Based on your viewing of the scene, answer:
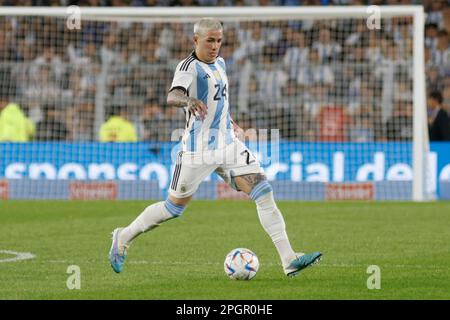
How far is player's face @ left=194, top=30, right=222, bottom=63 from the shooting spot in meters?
9.58

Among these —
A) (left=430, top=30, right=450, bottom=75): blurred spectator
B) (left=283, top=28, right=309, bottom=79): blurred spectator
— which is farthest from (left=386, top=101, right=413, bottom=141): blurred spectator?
(left=283, top=28, right=309, bottom=79): blurred spectator

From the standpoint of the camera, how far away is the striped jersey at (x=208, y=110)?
9680 mm

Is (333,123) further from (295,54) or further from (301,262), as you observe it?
(301,262)

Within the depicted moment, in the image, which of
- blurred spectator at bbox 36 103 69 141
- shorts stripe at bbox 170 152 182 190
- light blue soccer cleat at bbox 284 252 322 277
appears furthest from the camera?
blurred spectator at bbox 36 103 69 141

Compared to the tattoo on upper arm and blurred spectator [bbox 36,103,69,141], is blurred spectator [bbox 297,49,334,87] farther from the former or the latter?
the tattoo on upper arm

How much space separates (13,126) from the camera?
2275 centimetres

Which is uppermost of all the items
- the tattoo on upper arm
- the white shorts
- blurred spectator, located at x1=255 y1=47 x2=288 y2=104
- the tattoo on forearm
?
blurred spectator, located at x1=255 y1=47 x2=288 y2=104

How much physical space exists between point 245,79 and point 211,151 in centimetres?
1373

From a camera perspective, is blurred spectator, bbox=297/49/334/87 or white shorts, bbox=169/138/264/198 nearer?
white shorts, bbox=169/138/264/198

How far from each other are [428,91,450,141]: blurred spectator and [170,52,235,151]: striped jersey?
12.8m

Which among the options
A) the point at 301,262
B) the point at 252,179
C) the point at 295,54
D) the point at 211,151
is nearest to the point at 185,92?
the point at 211,151

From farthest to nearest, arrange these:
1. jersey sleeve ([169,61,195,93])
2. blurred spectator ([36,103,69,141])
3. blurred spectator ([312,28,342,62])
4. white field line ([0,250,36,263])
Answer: blurred spectator ([312,28,342,62])
blurred spectator ([36,103,69,141])
white field line ([0,250,36,263])
jersey sleeve ([169,61,195,93])
